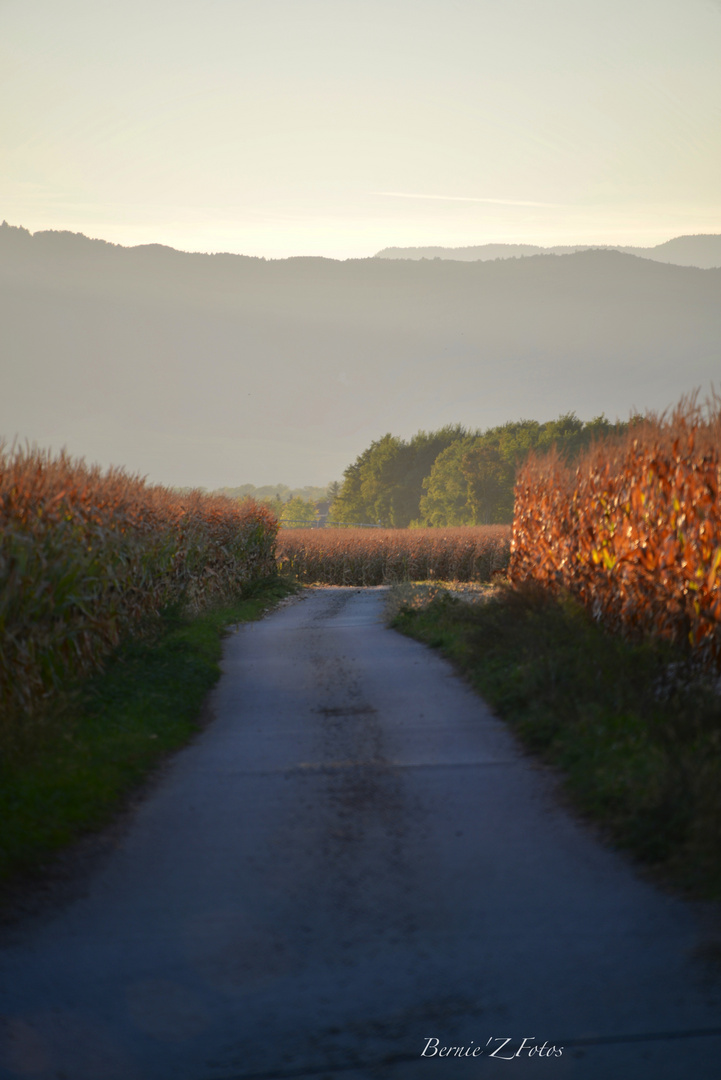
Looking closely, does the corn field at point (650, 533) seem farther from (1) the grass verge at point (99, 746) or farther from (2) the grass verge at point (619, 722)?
(1) the grass verge at point (99, 746)

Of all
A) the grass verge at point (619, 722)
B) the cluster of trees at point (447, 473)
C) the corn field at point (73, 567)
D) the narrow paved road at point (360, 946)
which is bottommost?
the narrow paved road at point (360, 946)

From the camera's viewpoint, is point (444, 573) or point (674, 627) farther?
point (444, 573)

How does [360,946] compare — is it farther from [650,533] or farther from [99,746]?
[650,533]

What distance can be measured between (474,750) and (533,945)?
320cm

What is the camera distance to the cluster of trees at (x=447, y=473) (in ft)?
319

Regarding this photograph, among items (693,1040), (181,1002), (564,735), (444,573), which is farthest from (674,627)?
(444,573)

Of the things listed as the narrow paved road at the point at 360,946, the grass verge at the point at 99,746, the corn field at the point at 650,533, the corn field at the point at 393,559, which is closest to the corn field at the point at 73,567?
the grass verge at the point at 99,746

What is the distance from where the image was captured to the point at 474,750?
720cm

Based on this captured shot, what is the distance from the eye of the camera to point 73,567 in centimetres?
857

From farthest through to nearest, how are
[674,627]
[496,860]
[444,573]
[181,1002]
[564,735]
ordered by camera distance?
[444,573], [674,627], [564,735], [496,860], [181,1002]

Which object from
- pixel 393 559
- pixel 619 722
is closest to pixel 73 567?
pixel 619 722

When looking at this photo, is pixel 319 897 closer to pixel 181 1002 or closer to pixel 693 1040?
A: pixel 181 1002

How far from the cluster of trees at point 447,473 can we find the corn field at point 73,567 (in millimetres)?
67503

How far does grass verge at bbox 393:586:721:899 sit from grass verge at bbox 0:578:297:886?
315 centimetres
